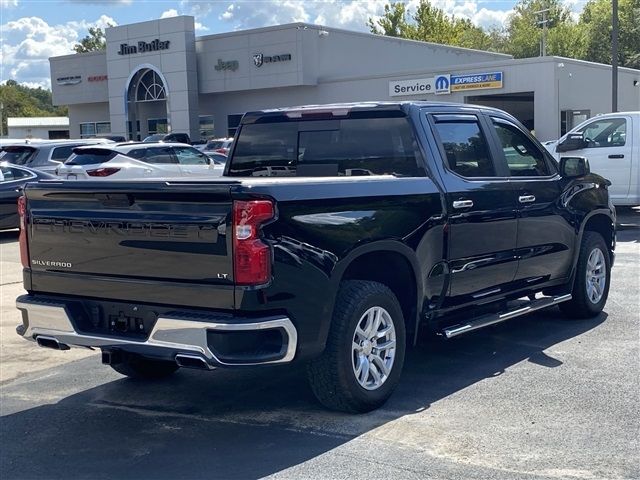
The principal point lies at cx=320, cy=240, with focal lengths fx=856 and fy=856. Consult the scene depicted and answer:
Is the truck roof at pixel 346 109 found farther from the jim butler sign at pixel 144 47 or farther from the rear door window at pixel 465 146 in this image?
the jim butler sign at pixel 144 47

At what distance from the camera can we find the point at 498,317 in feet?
21.7

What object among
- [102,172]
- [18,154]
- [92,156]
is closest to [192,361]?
[102,172]

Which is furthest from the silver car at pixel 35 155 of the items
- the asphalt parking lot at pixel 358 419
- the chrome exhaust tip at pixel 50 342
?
the chrome exhaust tip at pixel 50 342

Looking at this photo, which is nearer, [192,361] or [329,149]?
[192,361]

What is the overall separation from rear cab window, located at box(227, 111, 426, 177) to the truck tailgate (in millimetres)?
1856

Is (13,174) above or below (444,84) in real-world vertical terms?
below

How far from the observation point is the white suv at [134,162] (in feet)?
56.8

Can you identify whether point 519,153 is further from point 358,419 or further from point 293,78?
point 293,78

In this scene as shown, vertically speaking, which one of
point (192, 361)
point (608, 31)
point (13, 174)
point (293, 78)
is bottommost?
point (192, 361)

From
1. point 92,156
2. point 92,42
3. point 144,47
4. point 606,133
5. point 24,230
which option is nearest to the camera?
point 24,230

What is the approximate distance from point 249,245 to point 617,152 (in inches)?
456

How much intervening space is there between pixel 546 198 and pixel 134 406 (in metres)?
3.78

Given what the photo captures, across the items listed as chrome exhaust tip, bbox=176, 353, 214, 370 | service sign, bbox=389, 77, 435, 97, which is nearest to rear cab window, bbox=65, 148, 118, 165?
chrome exhaust tip, bbox=176, 353, 214, 370

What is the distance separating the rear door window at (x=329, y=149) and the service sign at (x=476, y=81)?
28384 millimetres
